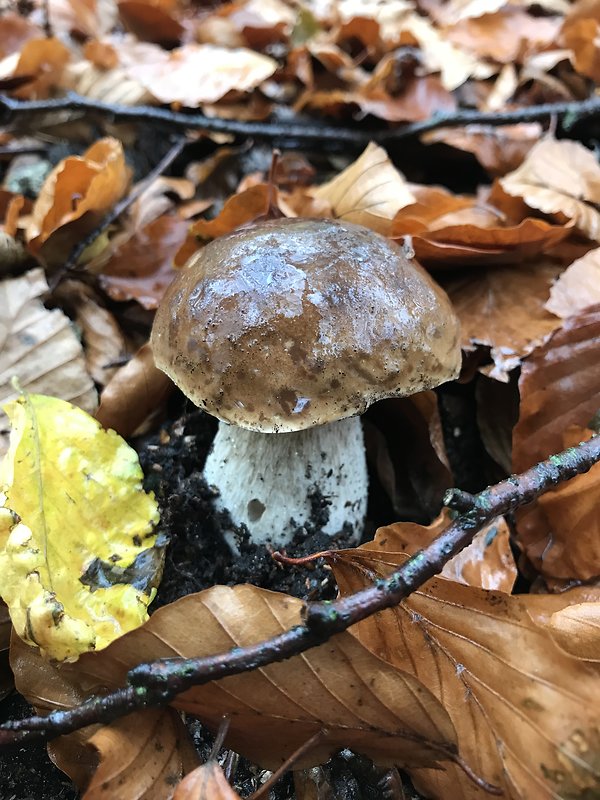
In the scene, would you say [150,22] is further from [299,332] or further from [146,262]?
[299,332]

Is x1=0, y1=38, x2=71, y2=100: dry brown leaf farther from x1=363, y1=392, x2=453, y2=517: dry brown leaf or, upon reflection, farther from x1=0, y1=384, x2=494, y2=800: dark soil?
x1=363, y1=392, x2=453, y2=517: dry brown leaf

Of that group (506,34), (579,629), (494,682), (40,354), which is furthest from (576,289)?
(506,34)

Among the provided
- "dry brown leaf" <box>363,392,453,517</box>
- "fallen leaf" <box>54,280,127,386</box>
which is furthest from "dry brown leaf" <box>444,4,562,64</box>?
"fallen leaf" <box>54,280,127,386</box>

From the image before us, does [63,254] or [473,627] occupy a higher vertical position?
[63,254]

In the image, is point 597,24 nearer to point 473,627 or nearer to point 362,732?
point 473,627

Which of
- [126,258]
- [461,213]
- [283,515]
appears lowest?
[283,515]

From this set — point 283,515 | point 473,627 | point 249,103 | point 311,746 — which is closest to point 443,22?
point 249,103
